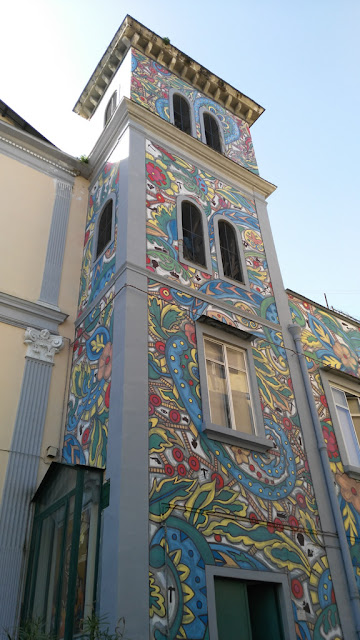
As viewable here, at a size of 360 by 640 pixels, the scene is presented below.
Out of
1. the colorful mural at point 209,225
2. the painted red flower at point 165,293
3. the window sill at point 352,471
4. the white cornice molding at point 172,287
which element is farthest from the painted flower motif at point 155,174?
the window sill at point 352,471

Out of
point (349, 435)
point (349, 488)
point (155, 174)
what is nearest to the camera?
point (349, 488)

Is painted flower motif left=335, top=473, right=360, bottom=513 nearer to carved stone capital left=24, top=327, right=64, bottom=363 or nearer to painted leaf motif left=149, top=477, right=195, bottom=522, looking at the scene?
painted leaf motif left=149, top=477, right=195, bottom=522

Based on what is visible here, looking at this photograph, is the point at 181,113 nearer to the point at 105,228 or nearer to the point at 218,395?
the point at 105,228

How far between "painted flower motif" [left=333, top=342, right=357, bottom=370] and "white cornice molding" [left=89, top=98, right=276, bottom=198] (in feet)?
14.0

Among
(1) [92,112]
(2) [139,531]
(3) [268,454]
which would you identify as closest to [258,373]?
(3) [268,454]

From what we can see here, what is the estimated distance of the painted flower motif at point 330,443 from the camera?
10594mm

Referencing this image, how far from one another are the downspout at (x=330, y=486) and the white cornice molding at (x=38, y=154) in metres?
6.29

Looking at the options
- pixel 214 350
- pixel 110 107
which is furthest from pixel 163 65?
pixel 214 350

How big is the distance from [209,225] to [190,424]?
4.87m

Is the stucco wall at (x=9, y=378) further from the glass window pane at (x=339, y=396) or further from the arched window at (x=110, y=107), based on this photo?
the arched window at (x=110, y=107)

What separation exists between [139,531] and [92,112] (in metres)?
12.7

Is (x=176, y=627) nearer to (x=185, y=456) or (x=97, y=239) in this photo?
(x=185, y=456)

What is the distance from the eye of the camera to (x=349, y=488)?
34.1 ft

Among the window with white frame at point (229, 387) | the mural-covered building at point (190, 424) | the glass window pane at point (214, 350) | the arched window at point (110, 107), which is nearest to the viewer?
the mural-covered building at point (190, 424)
